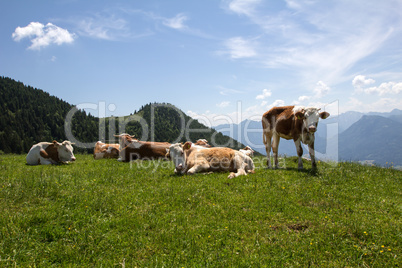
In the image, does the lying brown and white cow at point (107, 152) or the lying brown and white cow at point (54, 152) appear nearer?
the lying brown and white cow at point (54, 152)

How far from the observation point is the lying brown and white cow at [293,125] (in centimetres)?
1162

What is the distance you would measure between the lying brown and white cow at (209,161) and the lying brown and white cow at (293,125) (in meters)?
2.56

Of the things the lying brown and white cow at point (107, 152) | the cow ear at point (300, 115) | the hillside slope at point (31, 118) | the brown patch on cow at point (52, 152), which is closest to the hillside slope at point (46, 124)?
the hillside slope at point (31, 118)

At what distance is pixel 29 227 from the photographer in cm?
511

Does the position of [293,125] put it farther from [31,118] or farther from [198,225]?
[31,118]

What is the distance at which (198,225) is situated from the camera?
19.2ft

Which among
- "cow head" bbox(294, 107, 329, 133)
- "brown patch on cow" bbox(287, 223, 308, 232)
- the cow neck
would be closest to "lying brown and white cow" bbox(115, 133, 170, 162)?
the cow neck

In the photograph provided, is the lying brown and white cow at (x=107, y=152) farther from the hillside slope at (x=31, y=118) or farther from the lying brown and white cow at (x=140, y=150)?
the hillside slope at (x=31, y=118)

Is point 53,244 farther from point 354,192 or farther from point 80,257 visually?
point 354,192

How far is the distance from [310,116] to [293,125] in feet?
3.84

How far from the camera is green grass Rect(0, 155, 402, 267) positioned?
179 inches

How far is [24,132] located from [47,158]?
13846 cm

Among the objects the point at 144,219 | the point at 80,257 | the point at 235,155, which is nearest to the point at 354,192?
the point at 235,155

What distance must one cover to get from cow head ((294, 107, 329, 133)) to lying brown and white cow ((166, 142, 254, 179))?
3350 millimetres
